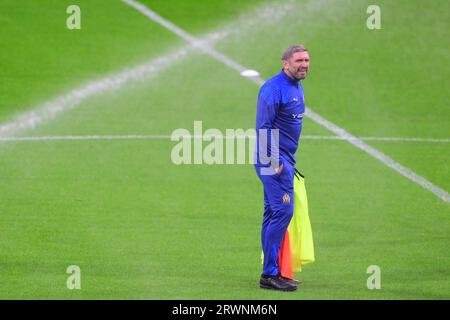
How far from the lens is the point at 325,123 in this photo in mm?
17875

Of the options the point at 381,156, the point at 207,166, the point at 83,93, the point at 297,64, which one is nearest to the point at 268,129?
the point at 297,64

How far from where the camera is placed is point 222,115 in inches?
709

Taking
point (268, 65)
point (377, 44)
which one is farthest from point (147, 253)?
point (377, 44)

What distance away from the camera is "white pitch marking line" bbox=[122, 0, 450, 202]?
1504 centimetres

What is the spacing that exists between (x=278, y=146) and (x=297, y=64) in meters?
0.75

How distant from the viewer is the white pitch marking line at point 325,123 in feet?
49.4

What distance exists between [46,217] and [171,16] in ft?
31.4

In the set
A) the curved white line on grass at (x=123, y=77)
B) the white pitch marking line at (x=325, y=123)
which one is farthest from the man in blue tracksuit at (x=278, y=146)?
the curved white line on grass at (x=123, y=77)

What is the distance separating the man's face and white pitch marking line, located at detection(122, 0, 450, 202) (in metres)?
4.53

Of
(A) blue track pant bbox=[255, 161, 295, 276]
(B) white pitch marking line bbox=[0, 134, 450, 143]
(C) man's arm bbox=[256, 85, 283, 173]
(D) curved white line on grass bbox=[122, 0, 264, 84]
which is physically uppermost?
(D) curved white line on grass bbox=[122, 0, 264, 84]

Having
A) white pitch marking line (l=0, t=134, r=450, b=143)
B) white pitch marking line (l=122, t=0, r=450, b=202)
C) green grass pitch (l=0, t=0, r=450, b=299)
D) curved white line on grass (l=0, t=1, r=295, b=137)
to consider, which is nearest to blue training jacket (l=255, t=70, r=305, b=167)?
green grass pitch (l=0, t=0, r=450, b=299)

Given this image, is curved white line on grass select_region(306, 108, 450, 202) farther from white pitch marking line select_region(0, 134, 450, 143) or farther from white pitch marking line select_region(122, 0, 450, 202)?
white pitch marking line select_region(0, 134, 450, 143)

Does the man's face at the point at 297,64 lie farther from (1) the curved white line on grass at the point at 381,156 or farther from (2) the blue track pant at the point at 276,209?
(1) the curved white line on grass at the point at 381,156

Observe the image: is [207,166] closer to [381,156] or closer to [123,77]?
[381,156]
